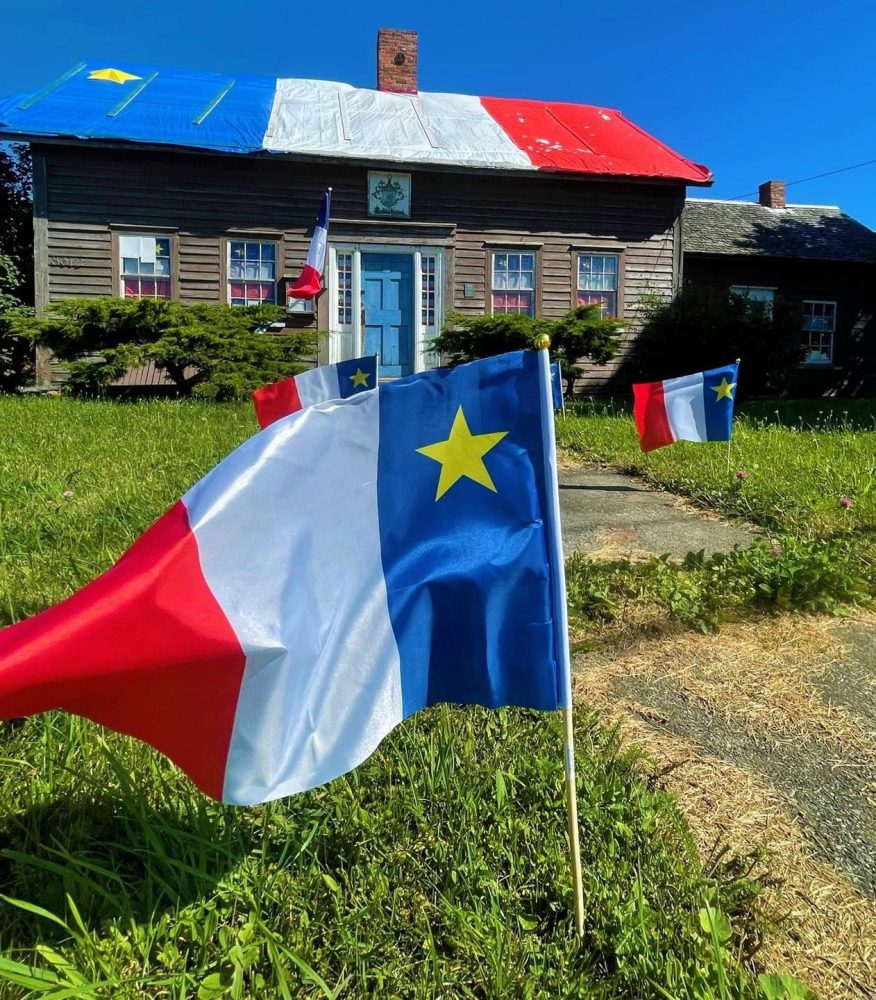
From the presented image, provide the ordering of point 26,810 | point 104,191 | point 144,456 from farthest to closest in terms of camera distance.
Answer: point 104,191, point 144,456, point 26,810

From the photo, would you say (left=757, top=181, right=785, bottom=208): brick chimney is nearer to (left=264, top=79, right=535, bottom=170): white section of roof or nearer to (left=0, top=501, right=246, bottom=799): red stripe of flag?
(left=264, top=79, right=535, bottom=170): white section of roof

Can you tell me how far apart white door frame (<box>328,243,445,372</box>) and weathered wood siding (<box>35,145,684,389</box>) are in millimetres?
151

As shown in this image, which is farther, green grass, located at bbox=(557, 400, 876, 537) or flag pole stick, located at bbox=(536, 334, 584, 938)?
green grass, located at bbox=(557, 400, 876, 537)

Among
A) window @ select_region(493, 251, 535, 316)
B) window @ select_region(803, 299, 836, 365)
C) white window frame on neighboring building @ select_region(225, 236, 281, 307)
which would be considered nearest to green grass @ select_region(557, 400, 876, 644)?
window @ select_region(493, 251, 535, 316)

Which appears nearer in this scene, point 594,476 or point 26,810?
point 26,810

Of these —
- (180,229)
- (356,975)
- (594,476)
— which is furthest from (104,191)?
(356,975)

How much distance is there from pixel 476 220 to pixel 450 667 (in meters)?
13.3

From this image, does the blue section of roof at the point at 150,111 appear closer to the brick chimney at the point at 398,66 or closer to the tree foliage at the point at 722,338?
the brick chimney at the point at 398,66

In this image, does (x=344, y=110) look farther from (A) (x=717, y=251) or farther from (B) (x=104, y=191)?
(A) (x=717, y=251)

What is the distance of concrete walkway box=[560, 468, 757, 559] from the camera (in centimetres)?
411

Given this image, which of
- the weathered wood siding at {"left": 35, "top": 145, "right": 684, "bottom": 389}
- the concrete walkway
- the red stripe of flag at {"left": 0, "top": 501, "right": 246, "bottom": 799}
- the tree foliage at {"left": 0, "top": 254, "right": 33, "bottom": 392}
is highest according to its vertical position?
the weathered wood siding at {"left": 35, "top": 145, "right": 684, "bottom": 389}

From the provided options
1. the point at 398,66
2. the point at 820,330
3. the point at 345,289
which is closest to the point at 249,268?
the point at 345,289

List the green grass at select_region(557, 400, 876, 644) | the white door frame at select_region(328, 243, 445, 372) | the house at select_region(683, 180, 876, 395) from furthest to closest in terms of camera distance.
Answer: the house at select_region(683, 180, 876, 395) → the white door frame at select_region(328, 243, 445, 372) → the green grass at select_region(557, 400, 876, 644)

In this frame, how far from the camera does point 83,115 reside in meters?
12.4
